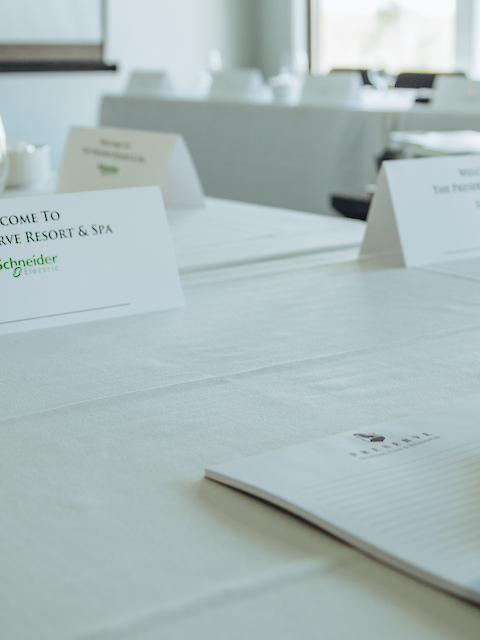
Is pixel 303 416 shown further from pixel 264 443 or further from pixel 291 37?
pixel 291 37

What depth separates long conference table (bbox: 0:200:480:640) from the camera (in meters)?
0.35

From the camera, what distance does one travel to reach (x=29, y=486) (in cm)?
47

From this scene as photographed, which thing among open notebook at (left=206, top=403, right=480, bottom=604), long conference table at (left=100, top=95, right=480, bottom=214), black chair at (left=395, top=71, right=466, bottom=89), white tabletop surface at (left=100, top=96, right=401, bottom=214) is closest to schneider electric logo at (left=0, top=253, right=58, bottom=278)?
open notebook at (left=206, top=403, right=480, bottom=604)

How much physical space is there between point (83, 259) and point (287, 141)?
8.79 ft

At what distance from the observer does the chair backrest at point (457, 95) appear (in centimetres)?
329

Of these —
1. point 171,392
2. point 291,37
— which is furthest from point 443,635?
point 291,37

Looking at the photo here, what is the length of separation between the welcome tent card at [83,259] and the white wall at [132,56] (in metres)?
5.29

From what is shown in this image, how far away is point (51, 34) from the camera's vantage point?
19.8ft

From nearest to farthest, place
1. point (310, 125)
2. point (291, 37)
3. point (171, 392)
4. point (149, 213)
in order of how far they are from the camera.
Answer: point (171, 392) < point (149, 213) < point (310, 125) < point (291, 37)

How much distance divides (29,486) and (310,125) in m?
3.03

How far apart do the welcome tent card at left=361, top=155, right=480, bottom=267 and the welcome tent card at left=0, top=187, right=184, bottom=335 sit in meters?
0.33

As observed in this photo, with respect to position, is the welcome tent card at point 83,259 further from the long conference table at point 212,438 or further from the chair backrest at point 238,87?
the chair backrest at point 238,87

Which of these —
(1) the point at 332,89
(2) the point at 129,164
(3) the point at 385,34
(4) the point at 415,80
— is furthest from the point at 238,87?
(2) the point at 129,164

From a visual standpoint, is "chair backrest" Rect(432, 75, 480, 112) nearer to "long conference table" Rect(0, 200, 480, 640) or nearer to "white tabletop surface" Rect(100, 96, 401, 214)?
"white tabletop surface" Rect(100, 96, 401, 214)
